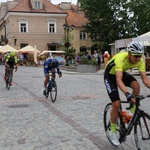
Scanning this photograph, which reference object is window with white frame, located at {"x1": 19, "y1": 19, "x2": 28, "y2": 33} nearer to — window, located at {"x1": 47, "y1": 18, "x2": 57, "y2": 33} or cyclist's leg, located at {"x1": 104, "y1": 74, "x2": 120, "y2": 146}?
window, located at {"x1": 47, "y1": 18, "x2": 57, "y2": 33}

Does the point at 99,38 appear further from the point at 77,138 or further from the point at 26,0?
the point at 77,138

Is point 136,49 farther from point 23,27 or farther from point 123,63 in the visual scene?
point 23,27

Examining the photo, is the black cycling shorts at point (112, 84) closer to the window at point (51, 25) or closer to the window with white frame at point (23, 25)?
the window with white frame at point (23, 25)

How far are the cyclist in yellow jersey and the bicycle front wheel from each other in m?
0.36

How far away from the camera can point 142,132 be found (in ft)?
16.5

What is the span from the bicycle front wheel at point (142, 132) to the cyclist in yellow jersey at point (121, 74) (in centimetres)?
36

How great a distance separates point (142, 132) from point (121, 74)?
0.92m

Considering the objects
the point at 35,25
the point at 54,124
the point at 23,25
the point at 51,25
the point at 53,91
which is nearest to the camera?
the point at 54,124

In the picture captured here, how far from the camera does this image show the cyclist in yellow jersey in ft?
16.9

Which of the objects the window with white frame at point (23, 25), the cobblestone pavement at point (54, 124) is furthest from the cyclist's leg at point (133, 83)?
the window with white frame at point (23, 25)

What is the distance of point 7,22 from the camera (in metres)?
59.8

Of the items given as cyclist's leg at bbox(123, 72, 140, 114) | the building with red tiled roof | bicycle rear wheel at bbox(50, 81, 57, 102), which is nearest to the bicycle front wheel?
cyclist's leg at bbox(123, 72, 140, 114)

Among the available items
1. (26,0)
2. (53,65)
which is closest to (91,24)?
(26,0)

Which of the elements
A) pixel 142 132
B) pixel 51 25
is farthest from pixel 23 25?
pixel 142 132
